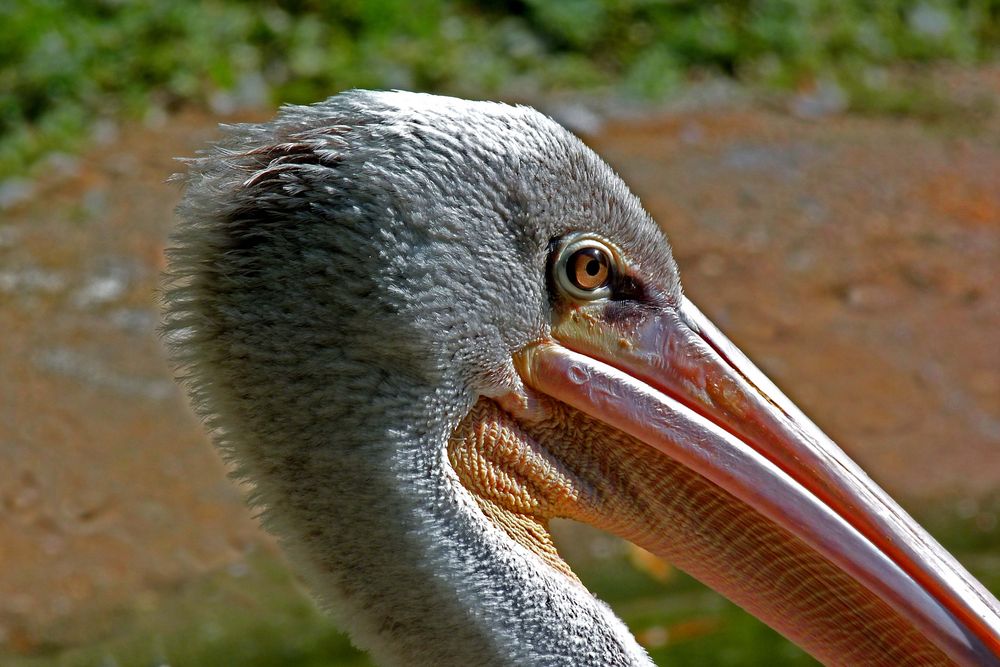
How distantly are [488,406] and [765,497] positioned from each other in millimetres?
486

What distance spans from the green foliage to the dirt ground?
0.32 meters

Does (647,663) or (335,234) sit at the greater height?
(335,234)

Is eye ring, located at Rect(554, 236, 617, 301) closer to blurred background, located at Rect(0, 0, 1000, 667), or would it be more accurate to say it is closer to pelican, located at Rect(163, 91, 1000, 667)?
pelican, located at Rect(163, 91, 1000, 667)

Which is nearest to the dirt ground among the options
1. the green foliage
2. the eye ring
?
the green foliage

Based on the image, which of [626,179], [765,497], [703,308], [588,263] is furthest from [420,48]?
[765,497]

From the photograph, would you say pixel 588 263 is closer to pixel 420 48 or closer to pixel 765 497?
pixel 765 497

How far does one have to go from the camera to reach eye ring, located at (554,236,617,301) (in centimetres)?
228

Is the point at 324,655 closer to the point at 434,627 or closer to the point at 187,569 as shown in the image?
the point at 187,569

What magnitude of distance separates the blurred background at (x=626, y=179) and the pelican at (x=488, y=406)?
1.67m

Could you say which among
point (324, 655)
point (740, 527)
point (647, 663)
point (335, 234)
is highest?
point (335, 234)

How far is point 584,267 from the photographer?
2.29 m

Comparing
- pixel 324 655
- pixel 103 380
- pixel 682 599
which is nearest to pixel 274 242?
pixel 324 655

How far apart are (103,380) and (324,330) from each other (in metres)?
3.18

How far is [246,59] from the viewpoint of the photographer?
6832 mm
